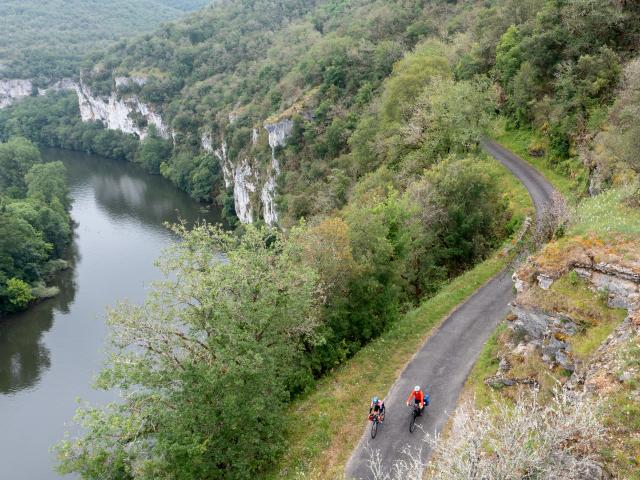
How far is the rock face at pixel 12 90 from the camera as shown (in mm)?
144750

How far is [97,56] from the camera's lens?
5379 inches

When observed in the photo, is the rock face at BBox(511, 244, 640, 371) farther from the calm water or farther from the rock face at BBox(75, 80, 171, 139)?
the rock face at BBox(75, 80, 171, 139)

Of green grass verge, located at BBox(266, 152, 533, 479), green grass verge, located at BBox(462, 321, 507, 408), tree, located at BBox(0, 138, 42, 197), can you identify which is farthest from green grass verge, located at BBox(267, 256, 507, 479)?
tree, located at BBox(0, 138, 42, 197)

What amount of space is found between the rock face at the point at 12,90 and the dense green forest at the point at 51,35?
A: 1.77 meters

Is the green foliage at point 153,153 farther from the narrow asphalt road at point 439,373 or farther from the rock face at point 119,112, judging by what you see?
the narrow asphalt road at point 439,373

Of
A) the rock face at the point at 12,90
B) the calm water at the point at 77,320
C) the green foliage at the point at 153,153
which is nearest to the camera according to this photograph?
the calm water at the point at 77,320

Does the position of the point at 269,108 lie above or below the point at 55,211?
above

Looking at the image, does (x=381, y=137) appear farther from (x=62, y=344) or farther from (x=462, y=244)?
(x=62, y=344)

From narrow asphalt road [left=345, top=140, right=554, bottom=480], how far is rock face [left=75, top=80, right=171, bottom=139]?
99164 mm

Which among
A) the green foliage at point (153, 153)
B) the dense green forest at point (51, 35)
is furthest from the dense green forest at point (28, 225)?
the dense green forest at point (51, 35)

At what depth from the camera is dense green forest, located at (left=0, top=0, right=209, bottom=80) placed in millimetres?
148750

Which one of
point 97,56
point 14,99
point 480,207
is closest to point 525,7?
point 480,207

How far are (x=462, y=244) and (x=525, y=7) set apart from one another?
25.0m

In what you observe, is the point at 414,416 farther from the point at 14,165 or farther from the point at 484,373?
the point at 14,165
